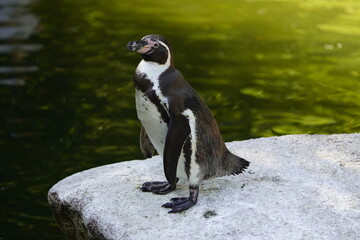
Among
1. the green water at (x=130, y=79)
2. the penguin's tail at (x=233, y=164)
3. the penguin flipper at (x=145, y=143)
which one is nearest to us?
the penguin's tail at (x=233, y=164)

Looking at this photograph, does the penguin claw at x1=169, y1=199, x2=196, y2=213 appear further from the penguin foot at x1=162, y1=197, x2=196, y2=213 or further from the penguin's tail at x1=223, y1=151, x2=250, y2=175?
the penguin's tail at x1=223, y1=151, x2=250, y2=175

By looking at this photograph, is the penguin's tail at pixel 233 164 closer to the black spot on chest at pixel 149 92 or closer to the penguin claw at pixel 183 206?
the penguin claw at pixel 183 206

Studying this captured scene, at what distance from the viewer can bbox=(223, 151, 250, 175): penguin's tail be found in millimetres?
3293

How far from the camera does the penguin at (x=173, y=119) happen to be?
9.77ft

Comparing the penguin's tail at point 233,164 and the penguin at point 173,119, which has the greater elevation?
the penguin at point 173,119

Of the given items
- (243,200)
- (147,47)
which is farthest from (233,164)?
(147,47)

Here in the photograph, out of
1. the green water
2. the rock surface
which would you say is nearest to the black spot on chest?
the rock surface

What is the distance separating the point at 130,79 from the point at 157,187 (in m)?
3.73

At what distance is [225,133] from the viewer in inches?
224

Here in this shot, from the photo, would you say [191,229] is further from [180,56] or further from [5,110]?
[180,56]

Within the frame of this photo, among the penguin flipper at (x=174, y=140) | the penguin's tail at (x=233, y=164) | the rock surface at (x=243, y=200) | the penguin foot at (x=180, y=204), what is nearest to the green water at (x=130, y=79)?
the rock surface at (x=243, y=200)

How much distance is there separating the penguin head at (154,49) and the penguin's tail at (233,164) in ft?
1.89

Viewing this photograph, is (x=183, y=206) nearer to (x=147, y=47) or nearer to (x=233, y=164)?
(x=233, y=164)

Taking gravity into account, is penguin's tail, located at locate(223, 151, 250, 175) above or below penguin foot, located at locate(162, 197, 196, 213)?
above
